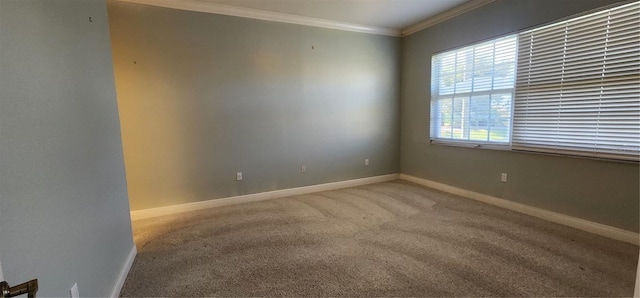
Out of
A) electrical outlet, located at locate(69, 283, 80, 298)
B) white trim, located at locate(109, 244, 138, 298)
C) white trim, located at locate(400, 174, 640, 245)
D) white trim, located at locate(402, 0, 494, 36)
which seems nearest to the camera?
electrical outlet, located at locate(69, 283, 80, 298)

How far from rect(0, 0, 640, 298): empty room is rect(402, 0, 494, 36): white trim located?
1.3 inches

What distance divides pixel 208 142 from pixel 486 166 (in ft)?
11.9

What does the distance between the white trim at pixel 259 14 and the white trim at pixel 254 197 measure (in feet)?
7.83

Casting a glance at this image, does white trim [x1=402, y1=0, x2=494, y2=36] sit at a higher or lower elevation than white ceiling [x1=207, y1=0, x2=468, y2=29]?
lower

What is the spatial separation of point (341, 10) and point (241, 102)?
70.7 inches

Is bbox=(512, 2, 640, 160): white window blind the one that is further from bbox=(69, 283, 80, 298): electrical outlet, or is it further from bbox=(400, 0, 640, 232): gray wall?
bbox=(69, 283, 80, 298): electrical outlet

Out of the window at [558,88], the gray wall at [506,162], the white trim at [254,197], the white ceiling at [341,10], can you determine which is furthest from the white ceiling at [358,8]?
the white trim at [254,197]

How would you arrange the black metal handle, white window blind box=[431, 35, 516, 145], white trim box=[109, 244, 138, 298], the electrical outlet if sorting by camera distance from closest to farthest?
the black metal handle → the electrical outlet → white trim box=[109, 244, 138, 298] → white window blind box=[431, 35, 516, 145]

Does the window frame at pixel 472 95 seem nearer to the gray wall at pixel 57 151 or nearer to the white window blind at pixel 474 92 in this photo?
the white window blind at pixel 474 92

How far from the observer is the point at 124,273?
1964 millimetres

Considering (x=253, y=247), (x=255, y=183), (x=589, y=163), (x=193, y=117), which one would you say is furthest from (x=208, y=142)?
(x=589, y=163)

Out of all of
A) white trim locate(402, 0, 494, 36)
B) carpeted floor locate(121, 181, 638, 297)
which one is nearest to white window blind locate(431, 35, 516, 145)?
white trim locate(402, 0, 494, 36)

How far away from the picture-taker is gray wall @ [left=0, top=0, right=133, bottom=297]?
0.93 metres

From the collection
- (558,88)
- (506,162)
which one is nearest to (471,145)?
(506,162)
